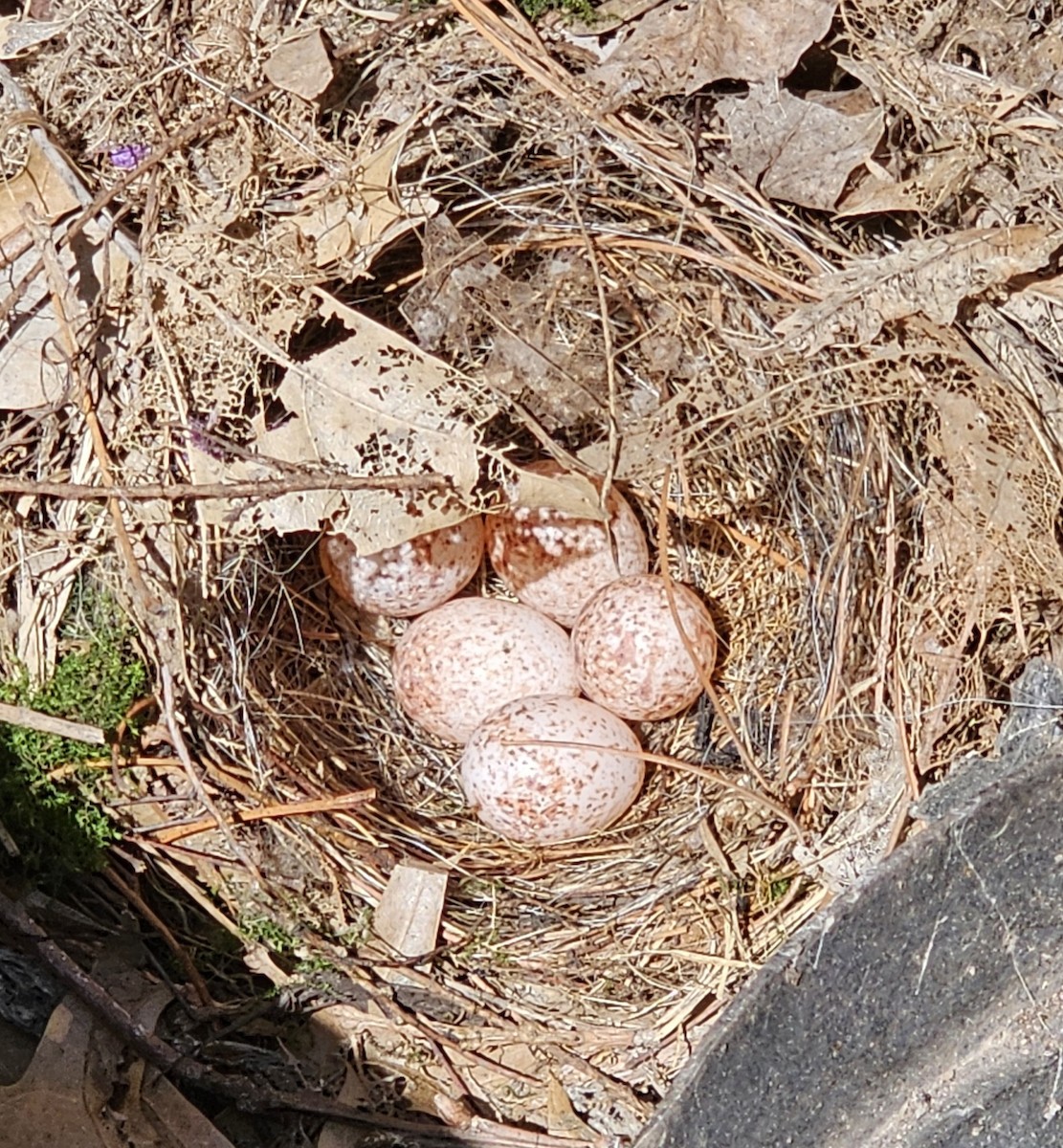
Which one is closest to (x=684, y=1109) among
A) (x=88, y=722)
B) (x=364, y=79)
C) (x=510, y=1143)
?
(x=510, y=1143)

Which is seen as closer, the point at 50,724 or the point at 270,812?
the point at 50,724

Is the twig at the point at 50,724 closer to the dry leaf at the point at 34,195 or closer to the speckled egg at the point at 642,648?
Answer: the dry leaf at the point at 34,195

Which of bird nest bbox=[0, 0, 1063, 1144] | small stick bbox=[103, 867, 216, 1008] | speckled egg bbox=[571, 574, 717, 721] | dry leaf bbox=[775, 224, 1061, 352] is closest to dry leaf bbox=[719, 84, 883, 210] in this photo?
bird nest bbox=[0, 0, 1063, 1144]

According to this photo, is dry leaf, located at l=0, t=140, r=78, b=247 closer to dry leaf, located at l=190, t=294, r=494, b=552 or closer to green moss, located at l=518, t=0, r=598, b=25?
dry leaf, located at l=190, t=294, r=494, b=552

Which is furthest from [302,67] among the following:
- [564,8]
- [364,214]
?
[564,8]

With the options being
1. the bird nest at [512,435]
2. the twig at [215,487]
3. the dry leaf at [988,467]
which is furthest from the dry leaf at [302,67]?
the dry leaf at [988,467]

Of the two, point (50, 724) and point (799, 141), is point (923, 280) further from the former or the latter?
point (50, 724)
